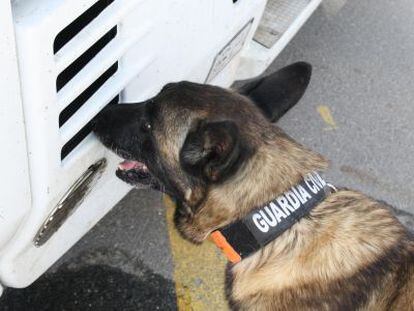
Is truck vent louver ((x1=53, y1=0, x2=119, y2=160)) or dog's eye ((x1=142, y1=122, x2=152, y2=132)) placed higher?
truck vent louver ((x1=53, y1=0, x2=119, y2=160))

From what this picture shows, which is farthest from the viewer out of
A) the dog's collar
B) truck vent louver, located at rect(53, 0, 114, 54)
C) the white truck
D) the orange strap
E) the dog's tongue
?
the dog's tongue

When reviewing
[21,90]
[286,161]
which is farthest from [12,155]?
[286,161]

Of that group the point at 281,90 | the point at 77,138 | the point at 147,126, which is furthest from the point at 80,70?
the point at 281,90

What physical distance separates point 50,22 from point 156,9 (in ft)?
1.86

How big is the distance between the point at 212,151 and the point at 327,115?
2549 millimetres

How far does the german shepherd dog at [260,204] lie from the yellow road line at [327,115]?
1949 mm

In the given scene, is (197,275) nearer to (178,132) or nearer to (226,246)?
(226,246)

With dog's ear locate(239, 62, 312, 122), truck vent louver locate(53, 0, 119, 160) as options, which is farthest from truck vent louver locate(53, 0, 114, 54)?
dog's ear locate(239, 62, 312, 122)

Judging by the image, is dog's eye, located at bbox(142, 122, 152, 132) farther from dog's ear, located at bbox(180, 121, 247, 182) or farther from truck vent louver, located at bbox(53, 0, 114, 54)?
truck vent louver, located at bbox(53, 0, 114, 54)

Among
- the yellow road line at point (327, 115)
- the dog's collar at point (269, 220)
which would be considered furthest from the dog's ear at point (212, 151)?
the yellow road line at point (327, 115)

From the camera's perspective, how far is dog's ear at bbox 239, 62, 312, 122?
2.51 meters

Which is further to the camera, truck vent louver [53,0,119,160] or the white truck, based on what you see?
truck vent louver [53,0,119,160]

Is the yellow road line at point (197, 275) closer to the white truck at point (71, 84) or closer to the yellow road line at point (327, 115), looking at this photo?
the white truck at point (71, 84)

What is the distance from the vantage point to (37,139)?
180cm
